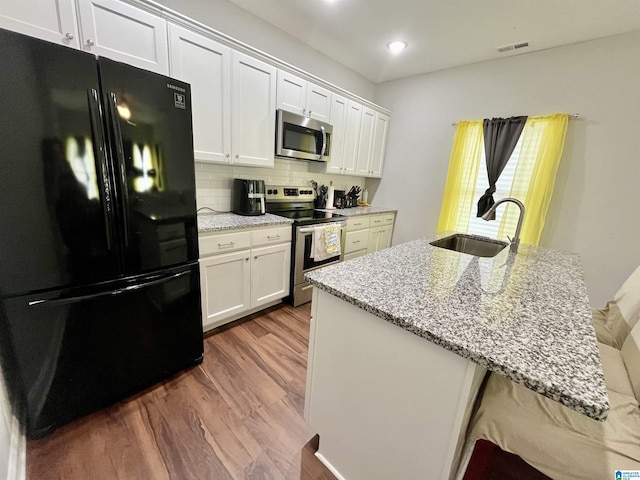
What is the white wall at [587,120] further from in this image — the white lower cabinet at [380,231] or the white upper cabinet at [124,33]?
the white upper cabinet at [124,33]

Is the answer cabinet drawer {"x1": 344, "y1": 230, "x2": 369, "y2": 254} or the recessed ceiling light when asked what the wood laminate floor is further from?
the recessed ceiling light

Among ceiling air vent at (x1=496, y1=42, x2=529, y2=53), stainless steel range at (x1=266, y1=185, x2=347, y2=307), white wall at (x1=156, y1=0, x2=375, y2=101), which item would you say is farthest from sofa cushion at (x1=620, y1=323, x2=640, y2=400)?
white wall at (x1=156, y1=0, x2=375, y2=101)

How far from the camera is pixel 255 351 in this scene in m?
1.97

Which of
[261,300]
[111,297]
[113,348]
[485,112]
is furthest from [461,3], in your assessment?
[113,348]

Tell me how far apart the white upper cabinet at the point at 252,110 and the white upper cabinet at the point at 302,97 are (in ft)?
0.37

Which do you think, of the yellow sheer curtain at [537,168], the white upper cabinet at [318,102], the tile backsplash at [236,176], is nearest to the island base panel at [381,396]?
the tile backsplash at [236,176]

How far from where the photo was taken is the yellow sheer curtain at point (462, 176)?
3.01 meters

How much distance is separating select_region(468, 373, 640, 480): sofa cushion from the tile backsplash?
7.89ft

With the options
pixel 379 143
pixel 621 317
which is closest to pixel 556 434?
pixel 621 317

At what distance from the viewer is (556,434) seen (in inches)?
30.0

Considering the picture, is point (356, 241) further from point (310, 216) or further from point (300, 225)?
point (300, 225)

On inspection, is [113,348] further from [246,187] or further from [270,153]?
[270,153]

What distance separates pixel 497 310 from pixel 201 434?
1529 millimetres

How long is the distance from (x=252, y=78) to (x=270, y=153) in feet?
2.05
